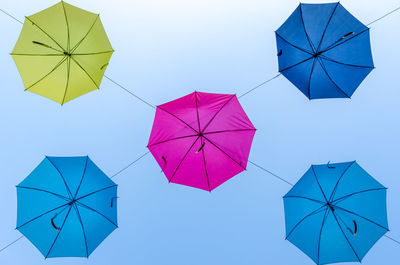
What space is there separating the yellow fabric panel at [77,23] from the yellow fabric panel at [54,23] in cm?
13

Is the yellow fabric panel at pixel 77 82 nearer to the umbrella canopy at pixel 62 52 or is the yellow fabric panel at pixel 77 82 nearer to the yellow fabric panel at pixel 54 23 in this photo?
the umbrella canopy at pixel 62 52

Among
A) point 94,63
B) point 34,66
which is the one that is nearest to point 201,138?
point 94,63

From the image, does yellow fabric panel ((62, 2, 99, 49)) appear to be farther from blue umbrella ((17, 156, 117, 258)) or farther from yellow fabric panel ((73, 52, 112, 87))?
blue umbrella ((17, 156, 117, 258))

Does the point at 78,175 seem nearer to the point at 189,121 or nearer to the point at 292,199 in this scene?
the point at 189,121

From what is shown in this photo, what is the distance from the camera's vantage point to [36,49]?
7164 mm

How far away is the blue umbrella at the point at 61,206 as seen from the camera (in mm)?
7172

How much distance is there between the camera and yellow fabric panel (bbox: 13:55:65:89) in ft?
23.6

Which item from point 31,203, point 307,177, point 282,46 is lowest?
point 31,203

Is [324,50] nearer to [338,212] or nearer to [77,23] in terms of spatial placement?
[338,212]

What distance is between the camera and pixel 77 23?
7.14 meters

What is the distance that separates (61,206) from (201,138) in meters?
3.44

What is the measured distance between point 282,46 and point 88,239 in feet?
20.1

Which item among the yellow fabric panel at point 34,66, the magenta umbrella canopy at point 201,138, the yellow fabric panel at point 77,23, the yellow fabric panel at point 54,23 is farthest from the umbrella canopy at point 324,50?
the yellow fabric panel at point 34,66


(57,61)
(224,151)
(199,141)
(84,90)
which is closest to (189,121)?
(199,141)
